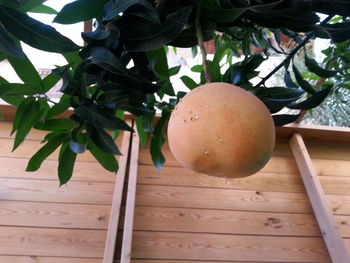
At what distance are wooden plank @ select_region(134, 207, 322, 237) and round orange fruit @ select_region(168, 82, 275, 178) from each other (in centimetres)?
111

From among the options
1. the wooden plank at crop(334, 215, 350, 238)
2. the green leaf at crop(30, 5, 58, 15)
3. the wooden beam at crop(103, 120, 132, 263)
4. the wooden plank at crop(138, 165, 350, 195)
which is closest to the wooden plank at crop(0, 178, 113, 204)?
the wooden beam at crop(103, 120, 132, 263)

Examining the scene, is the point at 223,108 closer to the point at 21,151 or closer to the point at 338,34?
the point at 338,34

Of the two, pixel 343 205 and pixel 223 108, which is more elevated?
pixel 223 108

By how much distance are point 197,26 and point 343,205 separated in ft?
5.01

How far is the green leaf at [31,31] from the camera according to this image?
397mm

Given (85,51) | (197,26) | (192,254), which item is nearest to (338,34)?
(197,26)

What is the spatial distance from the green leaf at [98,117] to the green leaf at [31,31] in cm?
11

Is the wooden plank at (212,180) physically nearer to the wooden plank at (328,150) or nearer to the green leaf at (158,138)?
the wooden plank at (328,150)

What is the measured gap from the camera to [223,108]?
1.06ft

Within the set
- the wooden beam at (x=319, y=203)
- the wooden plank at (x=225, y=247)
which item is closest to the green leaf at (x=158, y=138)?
the wooden plank at (x=225, y=247)

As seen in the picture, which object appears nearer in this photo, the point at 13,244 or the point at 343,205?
the point at 13,244

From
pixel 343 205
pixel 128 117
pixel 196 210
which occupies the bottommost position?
pixel 343 205

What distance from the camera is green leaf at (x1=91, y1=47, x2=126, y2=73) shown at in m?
0.40

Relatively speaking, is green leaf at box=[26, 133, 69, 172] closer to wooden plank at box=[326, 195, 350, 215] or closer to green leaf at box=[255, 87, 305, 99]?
green leaf at box=[255, 87, 305, 99]
